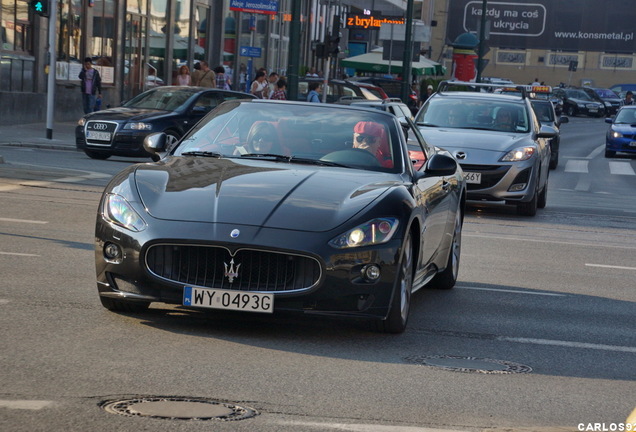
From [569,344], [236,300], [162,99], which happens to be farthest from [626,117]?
[236,300]

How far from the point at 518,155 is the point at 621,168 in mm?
15718

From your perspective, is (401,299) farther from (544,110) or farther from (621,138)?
(621,138)

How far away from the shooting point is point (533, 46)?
9475 centimetres

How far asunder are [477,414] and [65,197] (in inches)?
399

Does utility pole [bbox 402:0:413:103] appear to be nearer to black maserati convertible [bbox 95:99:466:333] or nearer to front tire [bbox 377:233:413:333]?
black maserati convertible [bbox 95:99:466:333]

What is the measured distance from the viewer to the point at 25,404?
516cm

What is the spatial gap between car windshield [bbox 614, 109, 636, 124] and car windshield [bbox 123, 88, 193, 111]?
677 inches

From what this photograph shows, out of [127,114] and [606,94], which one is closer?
[127,114]

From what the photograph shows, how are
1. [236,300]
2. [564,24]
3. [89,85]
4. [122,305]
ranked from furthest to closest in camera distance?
[564,24] < [89,85] < [122,305] < [236,300]

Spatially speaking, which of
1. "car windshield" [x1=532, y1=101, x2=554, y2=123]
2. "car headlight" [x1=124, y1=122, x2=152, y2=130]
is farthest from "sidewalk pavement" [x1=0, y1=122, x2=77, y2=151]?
"car windshield" [x1=532, y1=101, x2=554, y2=123]

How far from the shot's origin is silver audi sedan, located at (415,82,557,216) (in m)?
16.6

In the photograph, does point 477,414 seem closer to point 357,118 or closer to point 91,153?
point 357,118

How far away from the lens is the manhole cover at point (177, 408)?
5.16 meters

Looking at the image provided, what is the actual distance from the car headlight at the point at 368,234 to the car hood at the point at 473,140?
30.6 feet
